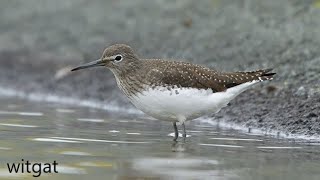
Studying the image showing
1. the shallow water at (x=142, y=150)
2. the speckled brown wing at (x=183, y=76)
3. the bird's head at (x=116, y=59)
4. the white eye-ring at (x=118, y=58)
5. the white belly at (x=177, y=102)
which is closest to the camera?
the shallow water at (x=142, y=150)

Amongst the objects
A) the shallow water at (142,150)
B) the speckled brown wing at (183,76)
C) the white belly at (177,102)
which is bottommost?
the shallow water at (142,150)

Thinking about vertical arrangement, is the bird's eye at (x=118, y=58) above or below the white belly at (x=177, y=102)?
above

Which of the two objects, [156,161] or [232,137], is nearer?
[156,161]

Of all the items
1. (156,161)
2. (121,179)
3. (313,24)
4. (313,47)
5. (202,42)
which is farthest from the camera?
(202,42)

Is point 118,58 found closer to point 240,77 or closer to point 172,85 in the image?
point 172,85

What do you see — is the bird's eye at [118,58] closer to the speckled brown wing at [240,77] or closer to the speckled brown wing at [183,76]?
the speckled brown wing at [183,76]

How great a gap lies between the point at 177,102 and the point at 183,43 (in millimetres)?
7437

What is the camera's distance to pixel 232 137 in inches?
491

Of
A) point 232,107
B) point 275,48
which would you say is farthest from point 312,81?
point 275,48

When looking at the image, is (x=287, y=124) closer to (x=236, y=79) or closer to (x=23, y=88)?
(x=236, y=79)

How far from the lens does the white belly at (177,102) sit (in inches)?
470

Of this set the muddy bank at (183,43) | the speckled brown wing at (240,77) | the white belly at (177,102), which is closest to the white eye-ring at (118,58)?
the white belly at (177,102)

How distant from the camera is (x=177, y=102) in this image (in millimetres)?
11977

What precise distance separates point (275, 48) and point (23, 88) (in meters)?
5.81
